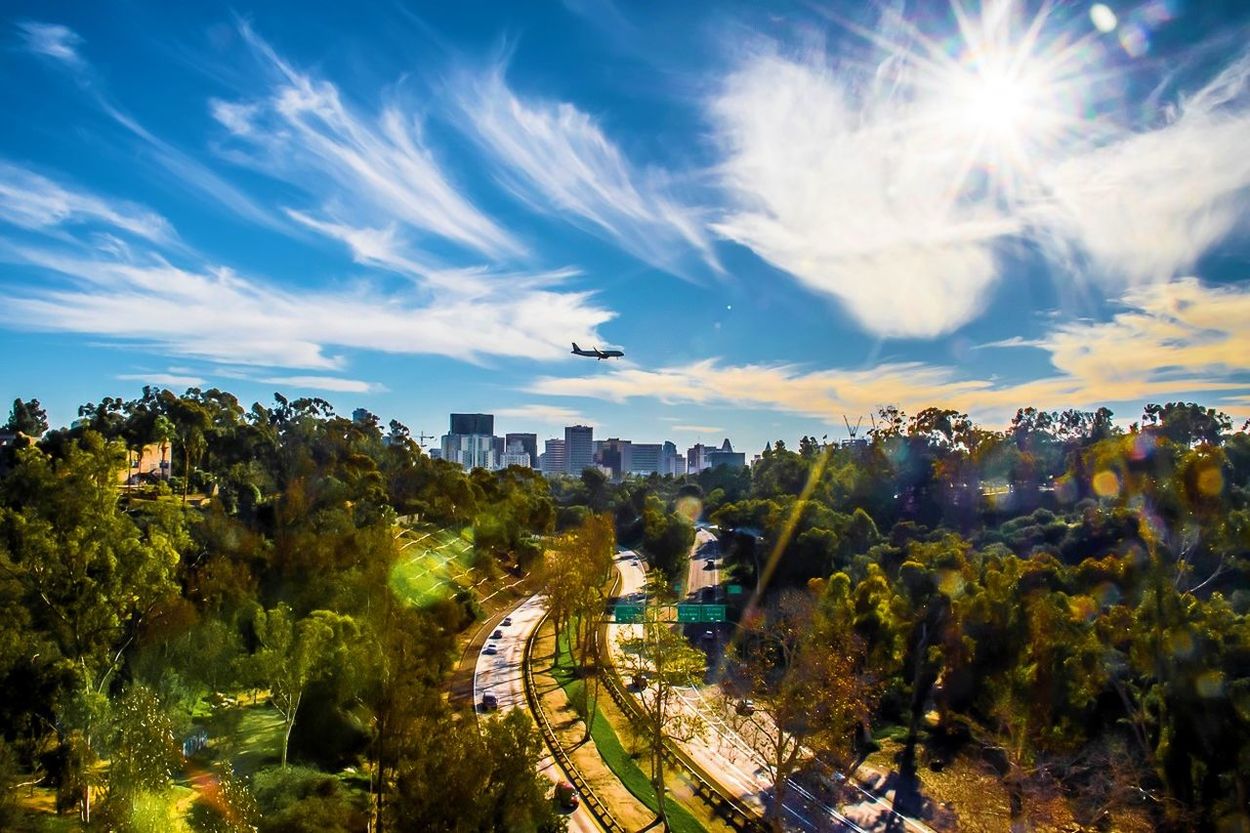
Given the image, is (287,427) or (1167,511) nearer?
(1167,511)

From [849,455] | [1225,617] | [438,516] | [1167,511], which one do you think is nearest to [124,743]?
[1167,511]

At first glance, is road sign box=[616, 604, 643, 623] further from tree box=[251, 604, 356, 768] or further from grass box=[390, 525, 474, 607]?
tree box=[251, 604, 356, 768]

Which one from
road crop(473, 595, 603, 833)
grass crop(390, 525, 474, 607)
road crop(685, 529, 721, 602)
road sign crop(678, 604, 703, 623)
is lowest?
road crop(473, 595, 603, 833)

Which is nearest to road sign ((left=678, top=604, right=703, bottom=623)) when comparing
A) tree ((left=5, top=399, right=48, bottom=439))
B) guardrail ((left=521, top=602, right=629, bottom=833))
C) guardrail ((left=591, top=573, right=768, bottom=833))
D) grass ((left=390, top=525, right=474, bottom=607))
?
guardrail ((left=521, top=602, right=629, bottom=833))

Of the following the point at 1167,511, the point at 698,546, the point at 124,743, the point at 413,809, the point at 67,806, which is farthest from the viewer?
the point at 698,546

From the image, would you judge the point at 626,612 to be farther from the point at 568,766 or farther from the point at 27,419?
the point at 27,419

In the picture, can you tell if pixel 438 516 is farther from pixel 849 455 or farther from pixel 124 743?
pixel 849 455

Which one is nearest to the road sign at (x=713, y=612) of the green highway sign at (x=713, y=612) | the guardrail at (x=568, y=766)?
the green highway sign at (x=713, y=612)
